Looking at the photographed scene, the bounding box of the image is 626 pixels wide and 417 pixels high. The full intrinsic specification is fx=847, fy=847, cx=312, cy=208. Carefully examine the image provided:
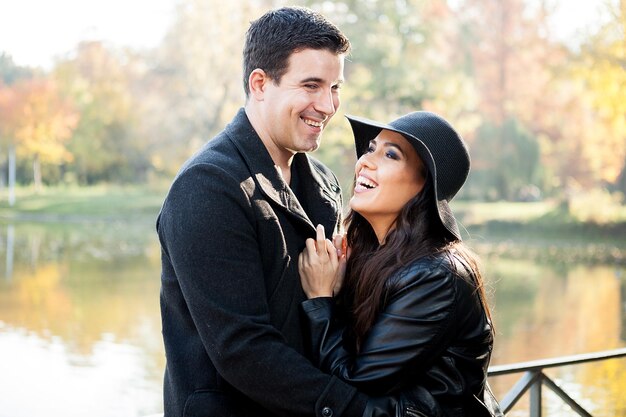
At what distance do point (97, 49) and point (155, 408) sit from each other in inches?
875

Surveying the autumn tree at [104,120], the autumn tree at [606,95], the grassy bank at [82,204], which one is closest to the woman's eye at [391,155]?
the autumn tree at [606,95]

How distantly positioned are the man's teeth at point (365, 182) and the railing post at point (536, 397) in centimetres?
112

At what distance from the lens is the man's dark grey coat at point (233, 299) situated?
4.91 ft

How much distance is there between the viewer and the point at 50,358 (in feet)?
31.1

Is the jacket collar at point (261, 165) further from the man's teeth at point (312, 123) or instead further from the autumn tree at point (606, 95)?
the autumn tree at point (606, 95)

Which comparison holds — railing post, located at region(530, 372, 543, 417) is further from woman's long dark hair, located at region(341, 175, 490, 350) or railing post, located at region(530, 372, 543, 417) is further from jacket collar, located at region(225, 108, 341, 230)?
jacket collar, located at region(225, 108, 341, 230)

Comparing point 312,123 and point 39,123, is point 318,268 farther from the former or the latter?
point 39,123

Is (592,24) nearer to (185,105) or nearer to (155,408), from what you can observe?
(185,105)

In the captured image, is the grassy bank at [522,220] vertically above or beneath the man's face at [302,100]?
beneath

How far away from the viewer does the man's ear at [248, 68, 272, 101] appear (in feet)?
5.69

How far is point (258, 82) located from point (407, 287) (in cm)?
53

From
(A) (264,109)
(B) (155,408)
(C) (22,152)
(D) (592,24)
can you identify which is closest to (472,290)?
(A) (264,109)

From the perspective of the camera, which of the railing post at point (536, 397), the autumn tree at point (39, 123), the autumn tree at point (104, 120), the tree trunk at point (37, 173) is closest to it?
the railing post at point (536, 397)

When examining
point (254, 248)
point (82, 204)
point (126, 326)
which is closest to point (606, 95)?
point (126, 326)
